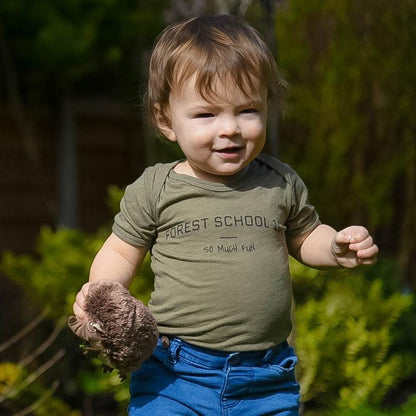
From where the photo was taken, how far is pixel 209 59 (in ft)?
7.21

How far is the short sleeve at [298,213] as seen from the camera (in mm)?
2369

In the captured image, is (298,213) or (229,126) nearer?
(229,126)

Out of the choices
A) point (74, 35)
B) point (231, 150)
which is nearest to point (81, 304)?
point (231, 150)

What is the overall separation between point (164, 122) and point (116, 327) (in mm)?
634

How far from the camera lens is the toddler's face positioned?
219cm

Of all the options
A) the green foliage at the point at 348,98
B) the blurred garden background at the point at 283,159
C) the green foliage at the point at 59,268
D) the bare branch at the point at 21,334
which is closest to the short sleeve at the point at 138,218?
the blurred garden background at the point at 283,159

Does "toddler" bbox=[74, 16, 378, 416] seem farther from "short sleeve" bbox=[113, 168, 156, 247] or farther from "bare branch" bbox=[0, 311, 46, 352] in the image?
"bare branch" bbox=[0, 311, 46, 352]

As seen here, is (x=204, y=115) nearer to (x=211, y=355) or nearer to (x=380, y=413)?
(x=211, y=355)

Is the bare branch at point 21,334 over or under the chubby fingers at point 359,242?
under

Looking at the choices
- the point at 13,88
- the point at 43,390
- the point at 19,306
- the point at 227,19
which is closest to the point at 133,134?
the point at 13,88

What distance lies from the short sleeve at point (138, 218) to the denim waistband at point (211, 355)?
266 millimetres

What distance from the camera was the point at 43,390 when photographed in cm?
469

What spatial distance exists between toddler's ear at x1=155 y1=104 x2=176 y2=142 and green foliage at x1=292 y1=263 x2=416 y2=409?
196 centimetres

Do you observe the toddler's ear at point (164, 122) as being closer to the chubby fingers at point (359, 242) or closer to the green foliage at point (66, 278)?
the chubby fingers at point (359, 242)
